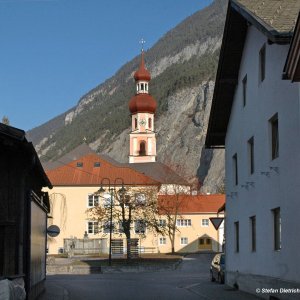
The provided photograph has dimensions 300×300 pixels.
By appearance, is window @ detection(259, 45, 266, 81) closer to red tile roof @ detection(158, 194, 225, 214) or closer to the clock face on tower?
red tile roof @ detection(158, 194, 225, 214)

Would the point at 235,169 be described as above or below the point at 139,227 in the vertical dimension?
above

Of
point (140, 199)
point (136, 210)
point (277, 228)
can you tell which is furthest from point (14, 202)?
point (136, 210)

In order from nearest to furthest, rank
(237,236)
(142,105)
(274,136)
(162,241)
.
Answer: (274,136) → (237,236) → (162,241) → (142,105)

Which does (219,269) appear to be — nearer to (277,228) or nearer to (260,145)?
(260,145)

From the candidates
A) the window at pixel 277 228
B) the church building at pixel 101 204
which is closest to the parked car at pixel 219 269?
the window at pixel 277 228

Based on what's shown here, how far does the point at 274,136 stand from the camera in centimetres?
1838

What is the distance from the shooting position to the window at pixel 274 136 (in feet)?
59.1

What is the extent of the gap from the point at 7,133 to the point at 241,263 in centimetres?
1239

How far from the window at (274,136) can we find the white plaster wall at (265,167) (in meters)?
0.15

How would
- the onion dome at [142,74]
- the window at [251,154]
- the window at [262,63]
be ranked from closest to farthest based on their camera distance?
the window at [262,63] < the window at [251,154] < the onion dome at [142,74]

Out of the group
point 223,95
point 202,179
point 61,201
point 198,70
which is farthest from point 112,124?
point 223,95

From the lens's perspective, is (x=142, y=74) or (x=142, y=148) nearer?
(x=142, y=148)

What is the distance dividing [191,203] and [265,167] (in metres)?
61.5

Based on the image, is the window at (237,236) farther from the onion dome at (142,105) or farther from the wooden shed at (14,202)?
the onion dome at (142,105)
